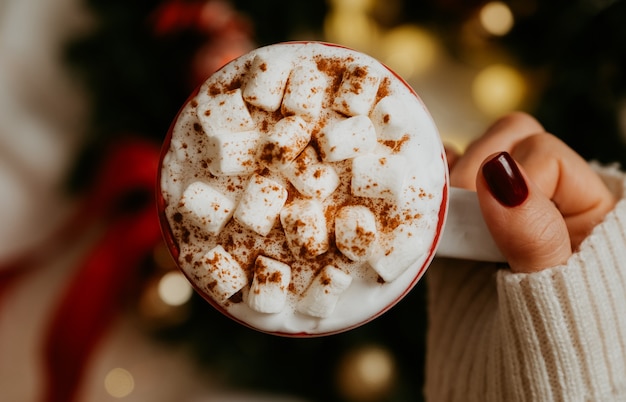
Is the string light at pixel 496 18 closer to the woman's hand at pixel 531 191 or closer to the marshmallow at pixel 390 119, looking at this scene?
the woman's hand at pixel 531 191

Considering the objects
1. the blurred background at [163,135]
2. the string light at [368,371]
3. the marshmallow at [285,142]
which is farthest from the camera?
the string light at [368,371]

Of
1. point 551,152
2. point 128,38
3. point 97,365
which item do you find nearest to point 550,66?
point 551,152

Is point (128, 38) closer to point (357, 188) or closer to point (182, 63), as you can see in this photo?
point (182, 63)

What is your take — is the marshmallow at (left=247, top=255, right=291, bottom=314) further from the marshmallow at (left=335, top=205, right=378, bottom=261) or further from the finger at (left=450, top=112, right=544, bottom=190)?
the finger at (left=450, top=112, right=544, bottom=190)

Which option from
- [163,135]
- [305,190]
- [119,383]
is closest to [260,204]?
[305,190]

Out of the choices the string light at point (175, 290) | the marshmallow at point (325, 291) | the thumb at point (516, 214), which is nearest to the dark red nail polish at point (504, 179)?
the thumb at point (516, 214)

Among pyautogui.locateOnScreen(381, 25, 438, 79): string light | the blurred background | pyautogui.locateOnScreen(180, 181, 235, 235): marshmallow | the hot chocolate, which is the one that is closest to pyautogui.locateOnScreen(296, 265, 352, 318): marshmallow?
the hot chocolate
